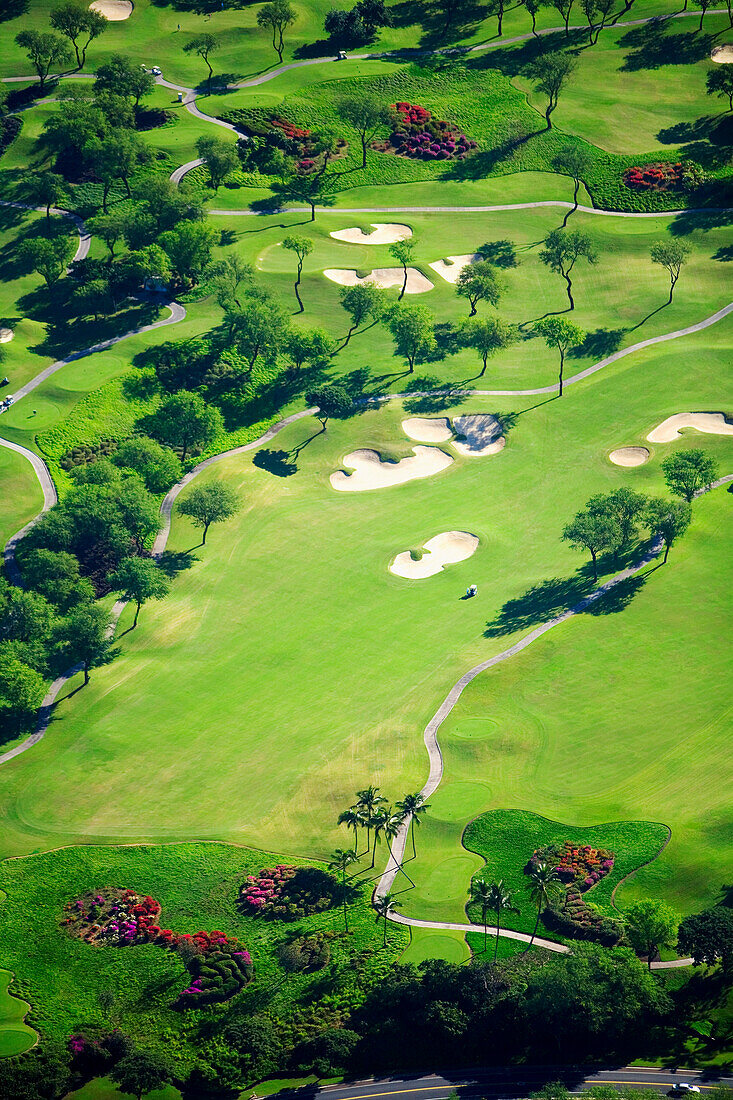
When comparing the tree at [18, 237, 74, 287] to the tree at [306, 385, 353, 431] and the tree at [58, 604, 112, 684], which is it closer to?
the tree at [306, 385, 353, 431]

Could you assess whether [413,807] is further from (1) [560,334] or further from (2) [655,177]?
(2) [655,177]

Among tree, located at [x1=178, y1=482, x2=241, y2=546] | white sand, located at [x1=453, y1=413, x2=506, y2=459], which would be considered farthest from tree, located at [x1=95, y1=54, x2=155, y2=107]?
tree, located at [x1=178, y1=482, x2=241, y2=546]

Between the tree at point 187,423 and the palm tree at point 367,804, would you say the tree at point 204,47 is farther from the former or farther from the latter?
the palm tree at point 367,804

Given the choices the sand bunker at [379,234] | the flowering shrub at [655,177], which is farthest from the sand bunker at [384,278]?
the flowering shrub at [655,177]

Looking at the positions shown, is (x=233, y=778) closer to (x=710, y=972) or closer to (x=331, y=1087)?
(x=331, y=1087)

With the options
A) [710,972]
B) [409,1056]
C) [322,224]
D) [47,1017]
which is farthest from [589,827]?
[322,224]

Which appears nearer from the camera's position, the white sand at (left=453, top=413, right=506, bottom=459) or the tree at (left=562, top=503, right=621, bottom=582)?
the tree at (left=562, top=503, right=621, bottom=582)
